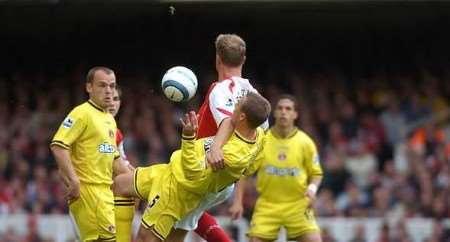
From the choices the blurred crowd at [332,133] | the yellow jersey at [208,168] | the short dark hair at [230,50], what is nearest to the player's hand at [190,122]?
the yellow jersey at [208,168]

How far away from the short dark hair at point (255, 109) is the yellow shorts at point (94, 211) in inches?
66.0

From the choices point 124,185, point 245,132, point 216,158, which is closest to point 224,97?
point 245,132

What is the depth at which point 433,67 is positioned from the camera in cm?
2278

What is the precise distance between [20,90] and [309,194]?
9.61 m

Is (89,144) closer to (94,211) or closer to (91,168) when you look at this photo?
(91,168)

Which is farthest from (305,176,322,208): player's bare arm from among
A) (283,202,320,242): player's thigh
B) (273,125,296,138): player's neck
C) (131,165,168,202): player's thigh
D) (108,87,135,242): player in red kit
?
(131,165,168,202): player's thigh

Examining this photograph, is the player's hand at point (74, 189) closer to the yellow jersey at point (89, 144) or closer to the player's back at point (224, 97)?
the yellow jersey at point (89, 144)

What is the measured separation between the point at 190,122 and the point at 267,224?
411 centimetres

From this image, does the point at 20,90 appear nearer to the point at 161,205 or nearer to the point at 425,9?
the point at 425,9

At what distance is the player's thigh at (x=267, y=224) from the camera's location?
46.9 ft

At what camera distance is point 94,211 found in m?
11.6

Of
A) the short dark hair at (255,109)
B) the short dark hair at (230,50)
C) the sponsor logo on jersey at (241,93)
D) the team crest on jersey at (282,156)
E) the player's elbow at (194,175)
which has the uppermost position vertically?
the short dark hair at (230,50)

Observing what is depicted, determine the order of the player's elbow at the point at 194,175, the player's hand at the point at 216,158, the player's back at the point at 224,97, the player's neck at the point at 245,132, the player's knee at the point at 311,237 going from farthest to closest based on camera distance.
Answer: the player's knee at the point at 311,237, the player's back at the point at 224,97, the player's neck at the point at 245,132, the player's elbow at the point at 194,175, the player's hand at the point at 216,158

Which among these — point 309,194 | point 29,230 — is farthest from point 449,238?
point 29,230
